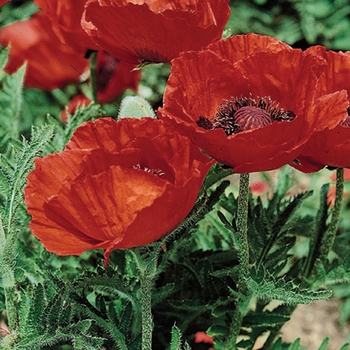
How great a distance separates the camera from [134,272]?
1037 millimetres

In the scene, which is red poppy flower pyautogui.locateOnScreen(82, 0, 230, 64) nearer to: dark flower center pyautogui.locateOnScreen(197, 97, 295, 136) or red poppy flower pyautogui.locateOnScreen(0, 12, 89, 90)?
dark flower center pyautogui.locateOnScreen(197, 97, 295, 136)

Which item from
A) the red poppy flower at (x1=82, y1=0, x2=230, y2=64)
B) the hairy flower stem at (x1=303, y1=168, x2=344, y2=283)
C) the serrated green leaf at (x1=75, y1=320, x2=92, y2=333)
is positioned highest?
the red poppy flower at (x1=82, y1=0, x2=230, y2=64)

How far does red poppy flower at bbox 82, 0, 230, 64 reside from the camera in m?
0.86

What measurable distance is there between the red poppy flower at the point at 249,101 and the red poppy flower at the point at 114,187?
0.03 metres

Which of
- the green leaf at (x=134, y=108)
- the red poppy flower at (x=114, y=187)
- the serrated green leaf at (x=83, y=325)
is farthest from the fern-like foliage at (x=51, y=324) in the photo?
the green leaf at (x=134, y=108)

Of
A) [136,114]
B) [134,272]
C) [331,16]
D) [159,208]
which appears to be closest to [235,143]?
[159,208]

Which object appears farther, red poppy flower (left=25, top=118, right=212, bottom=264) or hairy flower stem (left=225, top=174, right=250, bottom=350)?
hairy flower stem (left=225, top=174, right=250, bottom=350)

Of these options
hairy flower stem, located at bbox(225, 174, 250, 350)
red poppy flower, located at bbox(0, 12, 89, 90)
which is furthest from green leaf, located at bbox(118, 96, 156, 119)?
red poppy flower, located at bbox(0, 12, 89, 90)

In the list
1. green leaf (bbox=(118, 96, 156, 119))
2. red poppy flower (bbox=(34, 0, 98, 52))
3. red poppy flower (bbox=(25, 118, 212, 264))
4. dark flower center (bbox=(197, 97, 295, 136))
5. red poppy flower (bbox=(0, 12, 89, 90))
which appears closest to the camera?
red poppy flower (bbox=(25, 118, 212, 264))

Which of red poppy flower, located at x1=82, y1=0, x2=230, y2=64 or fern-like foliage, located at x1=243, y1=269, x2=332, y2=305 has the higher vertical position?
red poppy flower, located at x1=82, y1=0, x2=230, y2=64

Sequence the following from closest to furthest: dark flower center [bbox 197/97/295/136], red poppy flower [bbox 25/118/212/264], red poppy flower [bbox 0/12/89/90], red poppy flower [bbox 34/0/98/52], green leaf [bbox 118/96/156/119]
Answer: red poppy flower [bbox 25/118/212/264] → dark flower center [bbox 197/97/295/136] → green leaf [bbox 118/96/156/119] → red poppy flower [bbox 34/0/98/52] → red poppy flower [bbox 0/12/89/90]

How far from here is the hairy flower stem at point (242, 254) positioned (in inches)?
32.5

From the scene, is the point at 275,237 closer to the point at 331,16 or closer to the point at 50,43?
the point at 50,43

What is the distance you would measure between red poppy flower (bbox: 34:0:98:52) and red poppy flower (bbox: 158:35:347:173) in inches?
13.1
